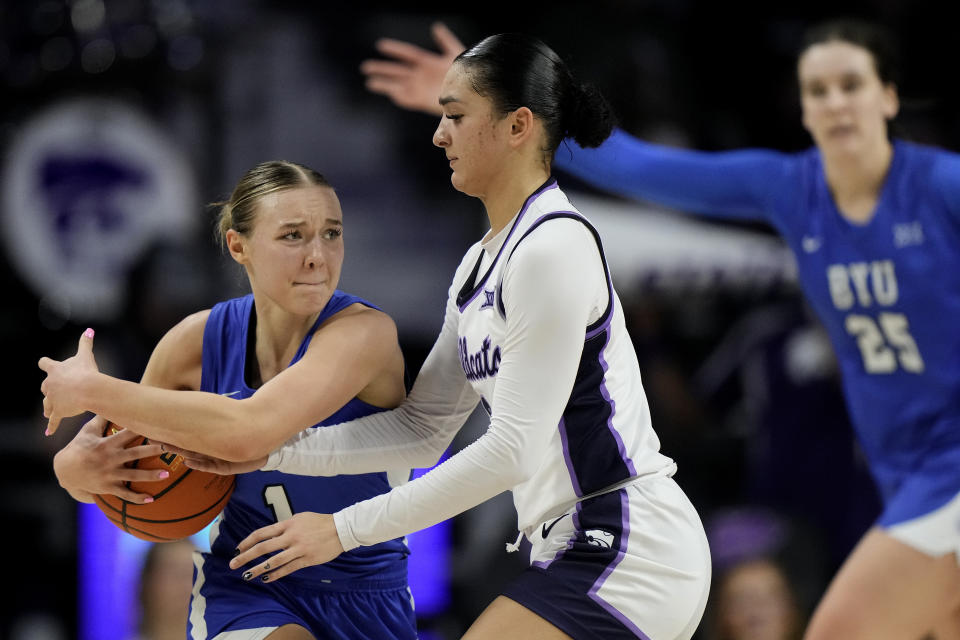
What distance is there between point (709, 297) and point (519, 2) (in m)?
2.19

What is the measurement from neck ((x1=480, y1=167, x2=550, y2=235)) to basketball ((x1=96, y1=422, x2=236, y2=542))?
95 cm

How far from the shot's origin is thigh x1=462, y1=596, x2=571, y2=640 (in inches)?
101

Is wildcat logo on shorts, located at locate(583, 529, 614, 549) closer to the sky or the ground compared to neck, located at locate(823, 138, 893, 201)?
closer to the ground

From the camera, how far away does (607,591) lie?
2586 mm

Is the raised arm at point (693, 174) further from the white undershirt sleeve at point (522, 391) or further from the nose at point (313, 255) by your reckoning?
the white undershirt sleeve at point (522, 391)

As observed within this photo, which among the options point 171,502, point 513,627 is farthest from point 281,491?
point 513,627

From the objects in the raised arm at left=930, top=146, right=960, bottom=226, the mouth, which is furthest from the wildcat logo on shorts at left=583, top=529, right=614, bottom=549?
the mouth

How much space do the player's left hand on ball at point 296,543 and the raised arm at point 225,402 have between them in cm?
22

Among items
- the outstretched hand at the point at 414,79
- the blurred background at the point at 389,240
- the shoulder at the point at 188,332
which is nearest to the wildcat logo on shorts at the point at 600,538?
the shoulder at the point at 188,332

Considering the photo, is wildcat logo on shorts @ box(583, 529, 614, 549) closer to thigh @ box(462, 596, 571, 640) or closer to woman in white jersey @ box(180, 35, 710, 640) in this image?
woman in white jersey @ box(180, 35, 710, 640)

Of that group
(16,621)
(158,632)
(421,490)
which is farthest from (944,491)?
(16,621)

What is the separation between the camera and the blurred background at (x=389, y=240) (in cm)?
605

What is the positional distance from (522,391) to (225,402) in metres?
0.70

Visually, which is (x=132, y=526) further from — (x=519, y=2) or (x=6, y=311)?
(x=519, y=2)
